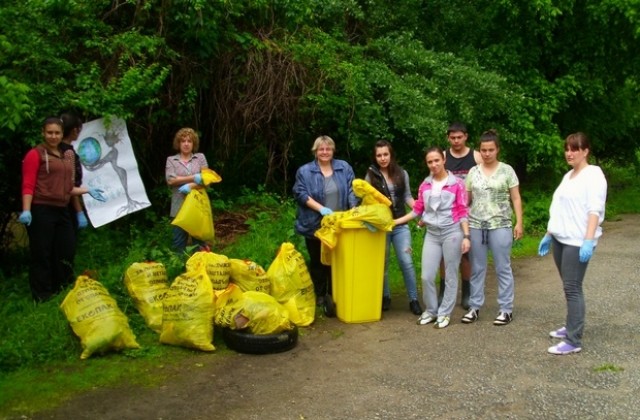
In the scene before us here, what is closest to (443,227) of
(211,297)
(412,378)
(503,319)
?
(503,319)

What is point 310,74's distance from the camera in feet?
30.7

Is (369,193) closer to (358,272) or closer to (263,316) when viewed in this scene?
(358,272)

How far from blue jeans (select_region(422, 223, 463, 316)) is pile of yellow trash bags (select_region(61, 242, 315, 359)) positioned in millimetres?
1205

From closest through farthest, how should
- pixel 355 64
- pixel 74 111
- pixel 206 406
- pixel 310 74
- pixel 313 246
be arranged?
pixel 206 406, pixel 313 246, pixel 74 111, pixel 310 74, pixel 355 64

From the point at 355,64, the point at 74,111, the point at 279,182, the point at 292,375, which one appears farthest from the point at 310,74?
the point at 292,375

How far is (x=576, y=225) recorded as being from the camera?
5.45 m

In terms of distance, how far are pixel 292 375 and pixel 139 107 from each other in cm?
414

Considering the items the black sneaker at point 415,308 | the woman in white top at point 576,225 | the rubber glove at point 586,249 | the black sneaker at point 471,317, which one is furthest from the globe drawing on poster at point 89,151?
the rubber glove at point 586,249

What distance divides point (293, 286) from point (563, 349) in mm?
2328

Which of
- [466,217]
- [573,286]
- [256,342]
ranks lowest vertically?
[256,342]

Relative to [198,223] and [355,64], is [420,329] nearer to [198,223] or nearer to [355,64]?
[198,223]

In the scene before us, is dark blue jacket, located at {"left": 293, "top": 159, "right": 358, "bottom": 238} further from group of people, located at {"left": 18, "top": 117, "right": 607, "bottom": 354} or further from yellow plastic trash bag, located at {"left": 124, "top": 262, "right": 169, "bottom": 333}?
yellow plastic trash bag, located at {"left": 124, "top": 262, "right": 169, "bottom": 333}

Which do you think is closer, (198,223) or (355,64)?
(198,223)

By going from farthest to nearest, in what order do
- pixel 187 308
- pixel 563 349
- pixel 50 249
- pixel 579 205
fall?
1. pixel 50 249
2. pixel 187 308
3. pixel 563 349
4. pixel 579 205
